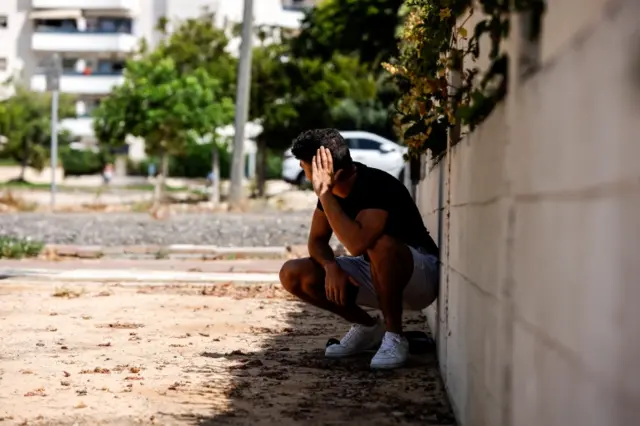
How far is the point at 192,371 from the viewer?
237 inches

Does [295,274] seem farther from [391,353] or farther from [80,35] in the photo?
[80,35]

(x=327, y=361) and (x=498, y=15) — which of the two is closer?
(x=498, y=15)

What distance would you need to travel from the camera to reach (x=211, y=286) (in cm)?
1146

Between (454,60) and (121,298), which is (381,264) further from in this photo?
(121,298)

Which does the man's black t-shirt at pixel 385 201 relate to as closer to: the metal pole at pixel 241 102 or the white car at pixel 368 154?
the metal pole at pixel 241 102

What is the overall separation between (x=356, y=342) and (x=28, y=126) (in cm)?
5455

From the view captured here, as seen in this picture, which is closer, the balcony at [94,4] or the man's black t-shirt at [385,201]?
the man's black t-shirt at [385,201]

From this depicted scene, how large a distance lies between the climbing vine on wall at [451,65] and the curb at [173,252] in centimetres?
741

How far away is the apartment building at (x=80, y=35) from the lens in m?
66.2

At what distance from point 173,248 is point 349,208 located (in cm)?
1002

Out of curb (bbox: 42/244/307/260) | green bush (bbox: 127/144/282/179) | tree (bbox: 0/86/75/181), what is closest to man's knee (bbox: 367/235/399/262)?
curb (bbox: 42/244/307/260)

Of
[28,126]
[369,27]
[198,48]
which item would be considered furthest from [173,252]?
[28,126]

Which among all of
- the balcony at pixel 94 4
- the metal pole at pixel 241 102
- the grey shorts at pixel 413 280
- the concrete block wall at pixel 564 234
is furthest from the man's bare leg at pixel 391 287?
the balcony at pixel 94 4

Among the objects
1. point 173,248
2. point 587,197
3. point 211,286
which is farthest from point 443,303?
point 173,248
